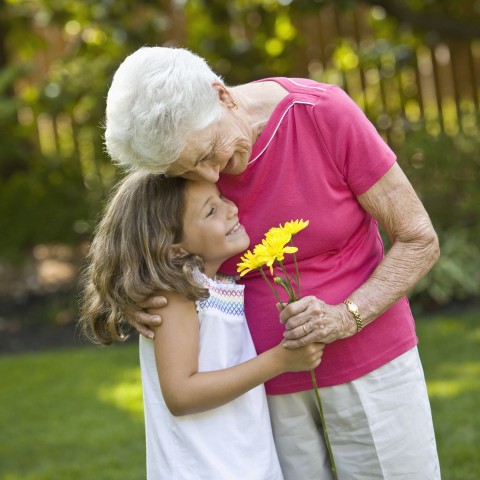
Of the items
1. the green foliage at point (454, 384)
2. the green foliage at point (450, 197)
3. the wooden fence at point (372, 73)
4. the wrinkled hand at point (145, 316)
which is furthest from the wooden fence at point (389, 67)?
the wrinkled hand at point (145, 316)

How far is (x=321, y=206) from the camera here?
2559 millimetres

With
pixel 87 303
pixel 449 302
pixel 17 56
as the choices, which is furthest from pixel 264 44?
pixel 87 303

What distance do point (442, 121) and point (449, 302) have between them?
5.74 feet

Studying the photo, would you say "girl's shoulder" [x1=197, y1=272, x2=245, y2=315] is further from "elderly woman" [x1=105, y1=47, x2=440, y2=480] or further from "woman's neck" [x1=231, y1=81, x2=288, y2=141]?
"woman's neck" [x1=231, y1=81, x2=288, y2=141]

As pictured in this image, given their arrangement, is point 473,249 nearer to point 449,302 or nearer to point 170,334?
point 449,302

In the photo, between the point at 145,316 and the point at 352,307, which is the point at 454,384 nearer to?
the point at 352,307

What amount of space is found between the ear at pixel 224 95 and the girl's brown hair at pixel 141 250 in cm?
26

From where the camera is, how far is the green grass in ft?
14.5

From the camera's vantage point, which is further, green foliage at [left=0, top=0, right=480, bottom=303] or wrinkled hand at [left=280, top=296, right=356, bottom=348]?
green foliage at [left=0, top=0, right=480, bottom=303]

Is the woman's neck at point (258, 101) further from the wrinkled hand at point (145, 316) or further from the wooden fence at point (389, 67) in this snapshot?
the wooden fence at point (389, 67)

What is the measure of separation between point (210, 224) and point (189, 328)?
Result: 0.94 ft

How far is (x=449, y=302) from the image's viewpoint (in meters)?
6.48

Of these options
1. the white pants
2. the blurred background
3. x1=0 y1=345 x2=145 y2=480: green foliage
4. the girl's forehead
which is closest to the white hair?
the girl's forehead

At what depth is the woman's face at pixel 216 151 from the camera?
2367mm
